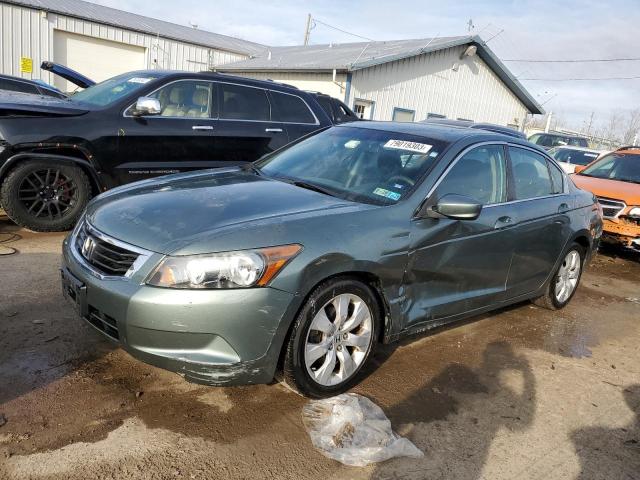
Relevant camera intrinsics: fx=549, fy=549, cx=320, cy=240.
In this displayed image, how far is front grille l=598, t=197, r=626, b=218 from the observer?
7.52 meters

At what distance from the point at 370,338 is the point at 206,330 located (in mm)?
1073

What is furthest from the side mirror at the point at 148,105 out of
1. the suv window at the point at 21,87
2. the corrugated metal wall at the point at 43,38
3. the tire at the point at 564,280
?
the corrugated metal wall at the point at 43,38

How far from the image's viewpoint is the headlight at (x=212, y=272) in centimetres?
269

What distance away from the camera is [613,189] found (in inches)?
307

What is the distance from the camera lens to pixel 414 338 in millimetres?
4262

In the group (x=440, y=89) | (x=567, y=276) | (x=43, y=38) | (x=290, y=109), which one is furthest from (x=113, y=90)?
(x=43, y=38)

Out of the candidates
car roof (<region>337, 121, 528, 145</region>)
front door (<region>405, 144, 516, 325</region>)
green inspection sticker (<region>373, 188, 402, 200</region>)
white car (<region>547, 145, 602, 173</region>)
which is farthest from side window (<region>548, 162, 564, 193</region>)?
white car (<region>547, 145, 602, 173</region>)

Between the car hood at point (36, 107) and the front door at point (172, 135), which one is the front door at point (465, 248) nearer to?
the front door at point (172, 135)

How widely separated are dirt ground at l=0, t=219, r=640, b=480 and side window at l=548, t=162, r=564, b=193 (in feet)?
4.54

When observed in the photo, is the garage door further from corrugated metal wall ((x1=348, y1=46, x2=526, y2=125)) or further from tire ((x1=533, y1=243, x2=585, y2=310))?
tire ((x1=533, y1=243, x2=585, y2=310))

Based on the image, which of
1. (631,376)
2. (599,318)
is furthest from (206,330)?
(599,318)

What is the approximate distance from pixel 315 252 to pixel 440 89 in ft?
64.5

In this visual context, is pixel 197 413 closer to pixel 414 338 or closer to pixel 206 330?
pixel 206 330

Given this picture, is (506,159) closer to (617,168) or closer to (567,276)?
(567,276)
